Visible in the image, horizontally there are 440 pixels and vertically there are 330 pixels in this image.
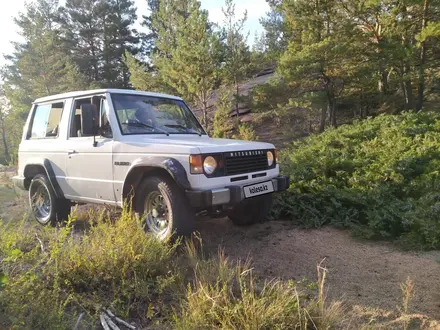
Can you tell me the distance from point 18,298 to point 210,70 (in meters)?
11.4

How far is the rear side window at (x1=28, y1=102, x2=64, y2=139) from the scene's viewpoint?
509cm

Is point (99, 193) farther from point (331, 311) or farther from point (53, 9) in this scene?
point (53, 9)

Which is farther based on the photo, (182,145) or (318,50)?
(318,50)

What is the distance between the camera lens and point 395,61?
446 inches

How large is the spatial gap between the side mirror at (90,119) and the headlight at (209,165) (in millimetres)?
1651

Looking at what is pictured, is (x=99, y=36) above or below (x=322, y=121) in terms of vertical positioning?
above

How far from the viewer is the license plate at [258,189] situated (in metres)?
3.74

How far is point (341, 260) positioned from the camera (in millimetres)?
3648

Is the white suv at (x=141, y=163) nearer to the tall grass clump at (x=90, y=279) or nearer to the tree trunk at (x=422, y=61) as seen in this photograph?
the tall grass clump at (x=90, y=279)

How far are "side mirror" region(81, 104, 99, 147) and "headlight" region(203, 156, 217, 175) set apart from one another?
65.0 inches

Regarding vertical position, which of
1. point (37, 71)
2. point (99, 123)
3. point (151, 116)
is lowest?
point (99, 123)

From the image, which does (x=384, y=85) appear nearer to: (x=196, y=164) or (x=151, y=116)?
(x=151, y=116)

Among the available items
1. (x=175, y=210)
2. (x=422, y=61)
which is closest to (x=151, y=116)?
(x=175, y=210)

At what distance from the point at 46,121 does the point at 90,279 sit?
3.40m
